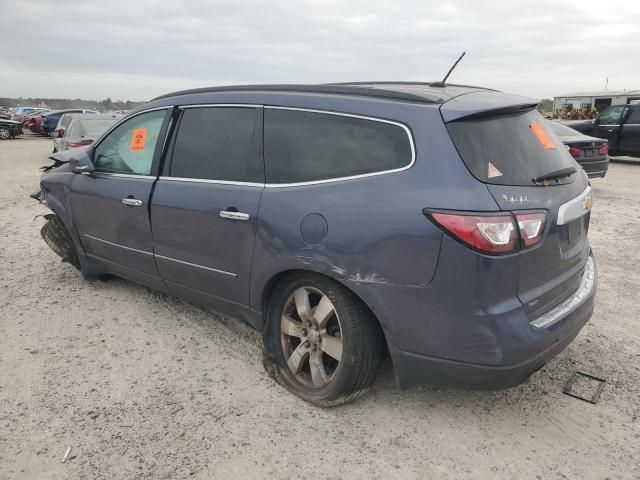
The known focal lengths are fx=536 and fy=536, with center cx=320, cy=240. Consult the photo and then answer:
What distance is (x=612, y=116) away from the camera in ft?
47.7

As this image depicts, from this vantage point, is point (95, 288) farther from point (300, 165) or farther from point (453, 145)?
point (453, 145)

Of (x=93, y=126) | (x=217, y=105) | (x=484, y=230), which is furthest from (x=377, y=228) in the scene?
(x=93, y=126)

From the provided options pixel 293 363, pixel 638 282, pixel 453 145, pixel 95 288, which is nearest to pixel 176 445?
pixel 293 363

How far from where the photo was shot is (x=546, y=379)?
130 inches

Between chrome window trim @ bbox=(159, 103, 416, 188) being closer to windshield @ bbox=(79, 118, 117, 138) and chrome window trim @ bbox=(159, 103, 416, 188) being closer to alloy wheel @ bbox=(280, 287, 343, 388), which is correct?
alloy wheel @ bbox=(280, 287, 343, 388)

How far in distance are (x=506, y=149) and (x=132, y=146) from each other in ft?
9.20

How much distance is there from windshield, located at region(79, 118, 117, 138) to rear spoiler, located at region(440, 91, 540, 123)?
977 centimetres

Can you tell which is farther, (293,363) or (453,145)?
(293,363)

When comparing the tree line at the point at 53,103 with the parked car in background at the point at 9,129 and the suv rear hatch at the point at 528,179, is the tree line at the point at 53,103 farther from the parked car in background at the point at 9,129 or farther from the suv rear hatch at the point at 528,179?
the suv rear hatch at the point at 528,179

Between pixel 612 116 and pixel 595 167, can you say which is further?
pixel 612 116

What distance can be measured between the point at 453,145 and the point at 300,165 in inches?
34.4

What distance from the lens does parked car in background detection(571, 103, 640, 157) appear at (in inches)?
556

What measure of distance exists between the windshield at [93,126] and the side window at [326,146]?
903 cm

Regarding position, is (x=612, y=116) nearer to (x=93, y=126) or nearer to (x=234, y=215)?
(x=93, y=126)
